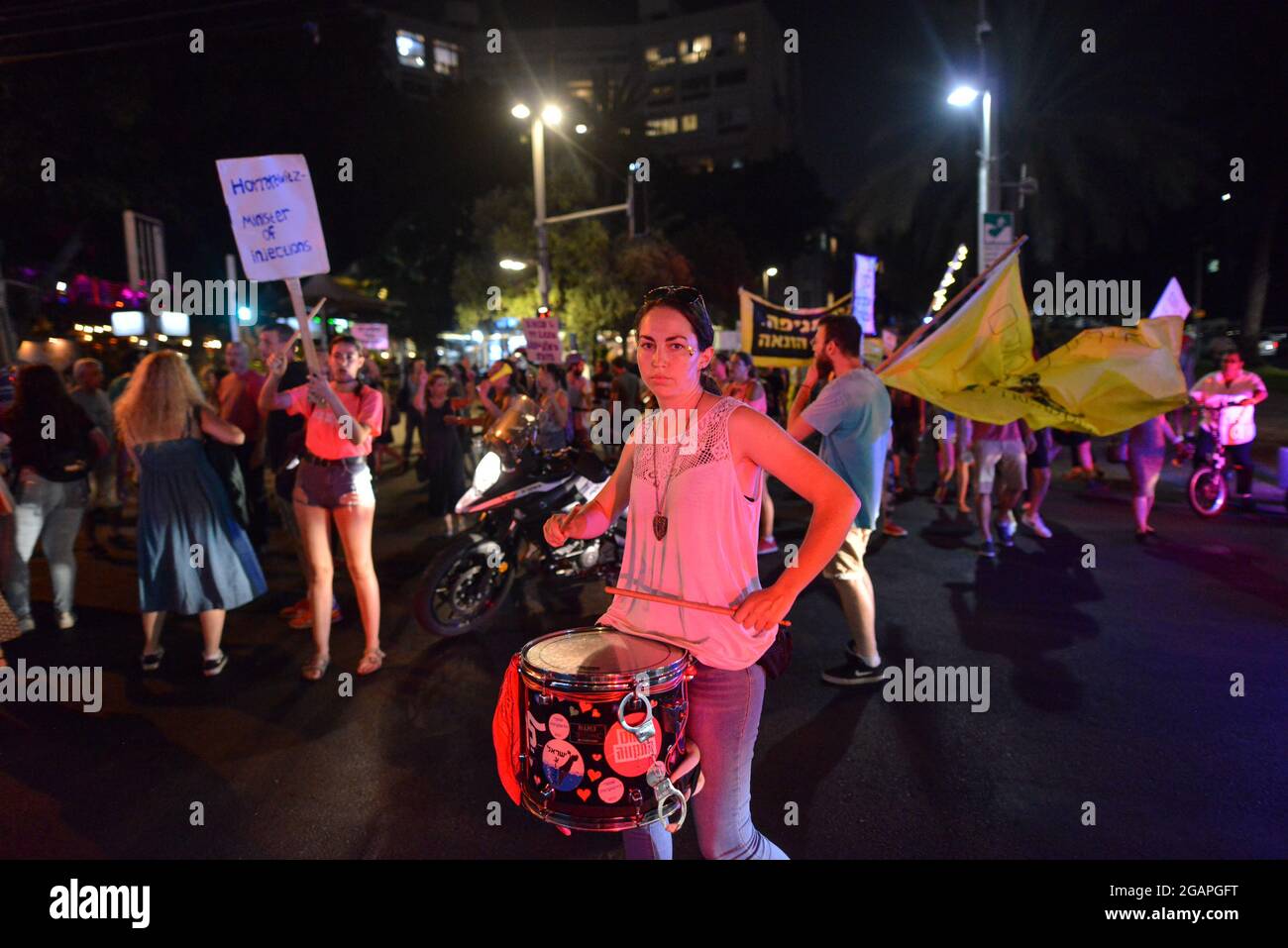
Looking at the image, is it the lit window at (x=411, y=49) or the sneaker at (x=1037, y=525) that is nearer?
the sneaker at (x=1037, y=525)

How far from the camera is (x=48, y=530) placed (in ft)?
19.5

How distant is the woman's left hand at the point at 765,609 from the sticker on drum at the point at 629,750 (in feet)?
1.19

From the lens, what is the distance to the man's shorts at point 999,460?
25.0 ft

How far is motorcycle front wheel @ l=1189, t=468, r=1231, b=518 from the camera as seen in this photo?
9062 millimetres

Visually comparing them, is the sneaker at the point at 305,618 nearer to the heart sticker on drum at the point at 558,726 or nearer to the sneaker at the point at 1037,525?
the heart sticker on drum at the point at 558,726

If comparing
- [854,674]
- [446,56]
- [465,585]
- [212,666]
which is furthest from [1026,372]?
[446,56]

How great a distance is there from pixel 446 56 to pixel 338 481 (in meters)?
83.0

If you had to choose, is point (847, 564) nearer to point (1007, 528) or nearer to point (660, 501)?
point (660, 501)

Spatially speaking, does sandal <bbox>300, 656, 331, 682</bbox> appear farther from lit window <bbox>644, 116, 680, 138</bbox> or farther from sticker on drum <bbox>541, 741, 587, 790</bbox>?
lit window <bbox>644, 116, 680, 138</bbox>

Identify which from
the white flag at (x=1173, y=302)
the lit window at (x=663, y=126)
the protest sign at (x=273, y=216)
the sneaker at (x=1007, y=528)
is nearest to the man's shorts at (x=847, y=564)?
the protest sign at (x=273, y=216)

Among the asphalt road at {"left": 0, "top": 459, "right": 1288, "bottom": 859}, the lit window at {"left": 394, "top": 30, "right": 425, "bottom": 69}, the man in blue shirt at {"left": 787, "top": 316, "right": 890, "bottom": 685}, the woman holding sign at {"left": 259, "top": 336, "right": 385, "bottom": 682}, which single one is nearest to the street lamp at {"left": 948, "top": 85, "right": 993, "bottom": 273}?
the asphalt road at {"left": 0, "top": 459, "right": 1288, "bottom": 859}

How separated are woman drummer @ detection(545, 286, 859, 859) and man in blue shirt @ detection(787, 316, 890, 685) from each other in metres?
2.20
